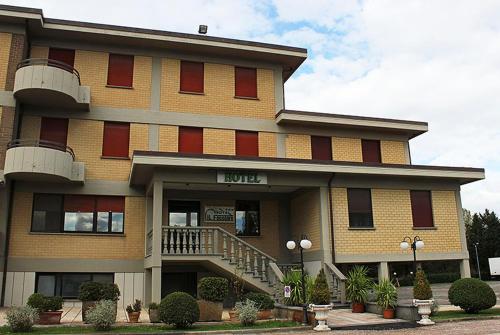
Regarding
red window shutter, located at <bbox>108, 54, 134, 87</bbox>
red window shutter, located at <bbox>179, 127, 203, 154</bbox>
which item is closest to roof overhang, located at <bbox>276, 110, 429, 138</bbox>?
red window shutter, located at <bbox>179, 127, 203, 154</bbox>

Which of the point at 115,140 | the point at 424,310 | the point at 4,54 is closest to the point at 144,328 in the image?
the point at 424,310

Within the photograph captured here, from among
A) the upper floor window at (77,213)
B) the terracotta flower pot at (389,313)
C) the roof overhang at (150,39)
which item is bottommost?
the terracotta flower pot at (389,313)

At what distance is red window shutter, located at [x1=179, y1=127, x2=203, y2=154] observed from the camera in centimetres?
2264

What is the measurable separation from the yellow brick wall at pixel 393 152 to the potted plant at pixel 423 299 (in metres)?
10.1

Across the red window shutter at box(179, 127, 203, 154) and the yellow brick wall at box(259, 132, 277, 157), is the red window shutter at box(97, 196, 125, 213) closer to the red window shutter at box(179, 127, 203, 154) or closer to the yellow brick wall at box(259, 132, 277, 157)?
the red window shutter at box(179, 127, 203, 154)

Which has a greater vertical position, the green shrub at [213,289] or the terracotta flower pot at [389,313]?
the green shrub at [213,289]

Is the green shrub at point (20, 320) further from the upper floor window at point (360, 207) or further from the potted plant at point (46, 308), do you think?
the upper floor window at point (360, 207)

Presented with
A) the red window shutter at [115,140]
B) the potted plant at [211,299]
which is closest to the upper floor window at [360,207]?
the potted plant at [211,299]

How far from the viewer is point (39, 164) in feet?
63.0

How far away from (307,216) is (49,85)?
11853mm

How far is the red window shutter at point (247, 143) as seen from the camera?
23.4m

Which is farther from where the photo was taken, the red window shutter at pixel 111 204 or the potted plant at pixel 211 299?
the red window shutter at pixel 111 204

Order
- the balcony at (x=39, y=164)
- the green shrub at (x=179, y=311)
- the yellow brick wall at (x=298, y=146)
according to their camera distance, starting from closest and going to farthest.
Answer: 1. the green shrub at (x=179, y=311)
2. the balcony at (x=39, y=164)
3. the yellow brick wall at (x=298, y=146)

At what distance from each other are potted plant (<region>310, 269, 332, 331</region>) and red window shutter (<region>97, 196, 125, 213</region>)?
987 cm
